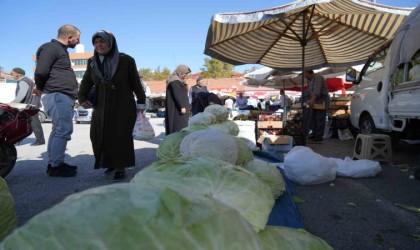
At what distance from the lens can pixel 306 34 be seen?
7.31 metres

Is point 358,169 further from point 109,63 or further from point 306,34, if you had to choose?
point 306,34

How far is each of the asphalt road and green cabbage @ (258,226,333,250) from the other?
1698mm

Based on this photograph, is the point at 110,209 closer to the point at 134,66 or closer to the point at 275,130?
the point at 134,66

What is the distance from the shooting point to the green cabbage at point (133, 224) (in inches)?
21.8

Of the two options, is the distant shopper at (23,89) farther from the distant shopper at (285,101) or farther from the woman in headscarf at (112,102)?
the distant shopper at (285,101)

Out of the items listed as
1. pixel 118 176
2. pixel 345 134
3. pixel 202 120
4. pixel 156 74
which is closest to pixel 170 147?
pixel 202 120

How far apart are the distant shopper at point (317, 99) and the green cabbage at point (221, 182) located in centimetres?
792

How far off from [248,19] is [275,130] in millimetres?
3060

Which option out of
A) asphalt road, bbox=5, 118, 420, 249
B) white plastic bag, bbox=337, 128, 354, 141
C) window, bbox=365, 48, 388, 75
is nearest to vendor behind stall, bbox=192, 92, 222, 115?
asphalt road, bbox=5, 118, 420, 249

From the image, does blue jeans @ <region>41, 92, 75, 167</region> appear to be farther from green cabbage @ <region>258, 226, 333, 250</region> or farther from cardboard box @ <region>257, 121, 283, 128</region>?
cardboard box @ <region>257, 121, 283, 128</region>

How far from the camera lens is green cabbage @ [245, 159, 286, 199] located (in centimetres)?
253

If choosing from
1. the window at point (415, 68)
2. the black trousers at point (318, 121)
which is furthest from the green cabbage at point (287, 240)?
the black trousers at point (318, 121)

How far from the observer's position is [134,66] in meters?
4.29

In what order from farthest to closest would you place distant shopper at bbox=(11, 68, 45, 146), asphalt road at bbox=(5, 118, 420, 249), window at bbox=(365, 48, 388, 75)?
distant shopper at bbox=(11, 68, 45, 146) → window at bbox=(365, 48, 388, 75) → asphalt road at bbox=(5, 118, 420, 249)
